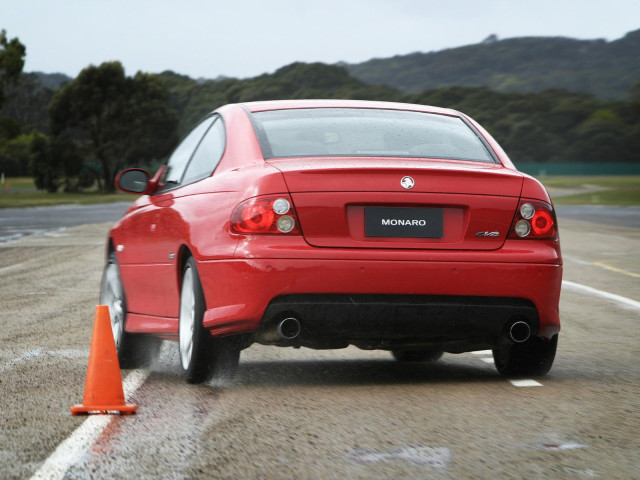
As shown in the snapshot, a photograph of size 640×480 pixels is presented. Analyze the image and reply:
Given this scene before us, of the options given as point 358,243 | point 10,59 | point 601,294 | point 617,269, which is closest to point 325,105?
point 358,243

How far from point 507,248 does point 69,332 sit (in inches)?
171

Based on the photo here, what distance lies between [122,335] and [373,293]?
235cm

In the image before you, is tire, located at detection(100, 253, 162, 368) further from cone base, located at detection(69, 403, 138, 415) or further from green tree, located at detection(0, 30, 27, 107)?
green tree, located at detection(0, 30, 27, 107)

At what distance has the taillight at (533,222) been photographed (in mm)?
6293

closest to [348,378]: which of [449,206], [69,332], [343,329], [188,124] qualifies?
[343,329]

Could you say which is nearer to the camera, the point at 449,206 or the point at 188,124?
the point at 449,206

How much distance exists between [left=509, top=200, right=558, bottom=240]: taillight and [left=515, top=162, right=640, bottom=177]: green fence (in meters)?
120

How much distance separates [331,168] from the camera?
20.0 ft

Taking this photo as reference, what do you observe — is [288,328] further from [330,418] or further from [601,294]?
[601,294]

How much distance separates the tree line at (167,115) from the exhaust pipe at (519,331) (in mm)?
8242

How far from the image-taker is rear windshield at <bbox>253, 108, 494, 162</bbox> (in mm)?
6539

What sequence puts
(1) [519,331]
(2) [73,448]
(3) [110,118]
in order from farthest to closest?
(3) [110,118]
(1) [519,331]
(2) [73,448]

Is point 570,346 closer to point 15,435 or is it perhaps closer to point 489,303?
point 489,303

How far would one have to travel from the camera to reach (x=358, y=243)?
19.8ft
